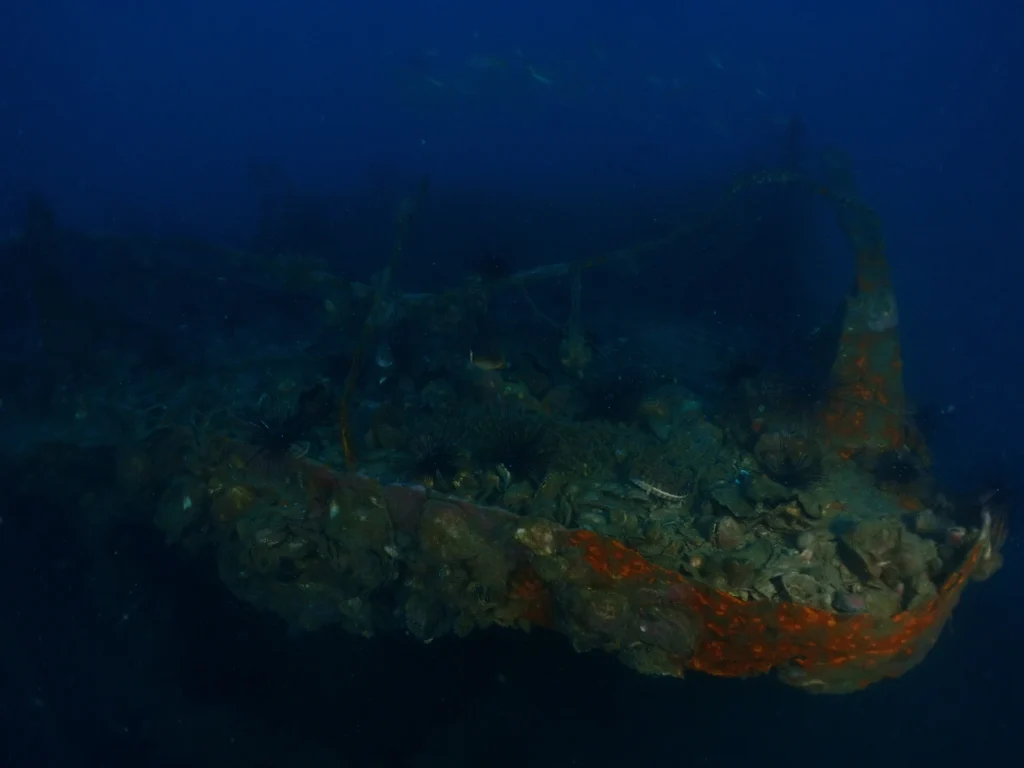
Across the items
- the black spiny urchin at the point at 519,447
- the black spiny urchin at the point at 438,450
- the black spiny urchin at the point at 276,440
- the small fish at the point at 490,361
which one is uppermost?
the black spiny urchin at the point at 519,447

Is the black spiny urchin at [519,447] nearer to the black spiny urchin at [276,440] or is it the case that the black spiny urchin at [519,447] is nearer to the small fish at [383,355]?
the black spiny urchin at [276,440]

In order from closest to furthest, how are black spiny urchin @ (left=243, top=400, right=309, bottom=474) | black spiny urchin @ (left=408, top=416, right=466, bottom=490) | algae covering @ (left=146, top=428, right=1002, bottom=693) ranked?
algae covering @ (left=146, top=428, right=1002, bottom=693)
black spiny urchin @ (left=408, top=416, right=466, bottom=490)
black spiny urchin @ (left=243, top=400, right=309, bottom=474)

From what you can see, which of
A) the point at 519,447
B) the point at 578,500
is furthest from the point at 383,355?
the point at 578,500

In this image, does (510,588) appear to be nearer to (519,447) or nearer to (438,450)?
(519,447)

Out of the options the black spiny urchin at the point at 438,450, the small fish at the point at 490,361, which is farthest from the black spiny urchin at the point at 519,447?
the small fish at the point at 490,361

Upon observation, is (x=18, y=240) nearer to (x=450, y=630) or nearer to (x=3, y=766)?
(x=3, y=766)

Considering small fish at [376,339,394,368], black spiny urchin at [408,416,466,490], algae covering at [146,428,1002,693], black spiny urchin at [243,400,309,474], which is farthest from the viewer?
small fish at [376,339,394,368]

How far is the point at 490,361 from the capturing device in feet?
24.9

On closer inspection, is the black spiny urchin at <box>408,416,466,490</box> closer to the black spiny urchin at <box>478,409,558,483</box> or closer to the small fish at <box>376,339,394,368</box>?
the black spiny urchin at <box>478,409,558,483</box>

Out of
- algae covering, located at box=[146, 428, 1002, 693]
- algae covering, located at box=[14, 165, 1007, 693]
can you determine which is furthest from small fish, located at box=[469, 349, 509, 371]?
algae covering, located at box=[146, 428, 1002, 693]

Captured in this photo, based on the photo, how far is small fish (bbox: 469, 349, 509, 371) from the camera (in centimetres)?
753

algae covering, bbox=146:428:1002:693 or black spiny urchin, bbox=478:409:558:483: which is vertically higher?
black spiny urchin, bbox=478:409:558:483

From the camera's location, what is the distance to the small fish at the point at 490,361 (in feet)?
24.7

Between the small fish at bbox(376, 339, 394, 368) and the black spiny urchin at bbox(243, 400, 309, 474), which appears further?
the small fish at bbox(376, 339, 394, 368)
